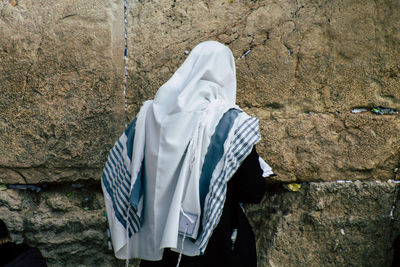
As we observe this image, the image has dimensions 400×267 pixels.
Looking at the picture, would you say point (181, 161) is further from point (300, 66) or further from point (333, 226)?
point (333, 226)

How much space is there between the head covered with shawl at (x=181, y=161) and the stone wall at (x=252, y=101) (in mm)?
605

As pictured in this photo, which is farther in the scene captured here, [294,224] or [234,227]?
[294,224]

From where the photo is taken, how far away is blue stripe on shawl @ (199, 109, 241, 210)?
1.64 metres

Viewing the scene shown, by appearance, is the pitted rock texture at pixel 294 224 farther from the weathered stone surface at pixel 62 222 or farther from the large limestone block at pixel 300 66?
the large limestone block at pixel 300 66

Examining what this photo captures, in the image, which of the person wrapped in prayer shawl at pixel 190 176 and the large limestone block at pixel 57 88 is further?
the large limestone block at pixel 57 88

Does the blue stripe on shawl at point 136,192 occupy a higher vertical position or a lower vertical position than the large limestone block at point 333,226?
higher

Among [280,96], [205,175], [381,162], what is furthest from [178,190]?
[381,162]

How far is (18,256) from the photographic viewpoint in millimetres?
1563

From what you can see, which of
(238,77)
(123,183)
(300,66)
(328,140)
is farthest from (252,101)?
(123,183)

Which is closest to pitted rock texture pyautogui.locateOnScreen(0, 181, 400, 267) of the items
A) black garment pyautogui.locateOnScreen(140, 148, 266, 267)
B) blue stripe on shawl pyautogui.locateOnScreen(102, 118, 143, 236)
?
blue stripe on shawl pyautogui.locateOnScreen(102, 118, 143, 236)

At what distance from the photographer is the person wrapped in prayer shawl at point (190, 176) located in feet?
5.39

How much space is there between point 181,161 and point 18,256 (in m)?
0.77

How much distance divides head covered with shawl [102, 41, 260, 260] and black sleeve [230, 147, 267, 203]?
0.07 metres

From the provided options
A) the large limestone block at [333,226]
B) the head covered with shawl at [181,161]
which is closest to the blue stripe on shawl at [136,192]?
the head covered with shawl at [181,161]
